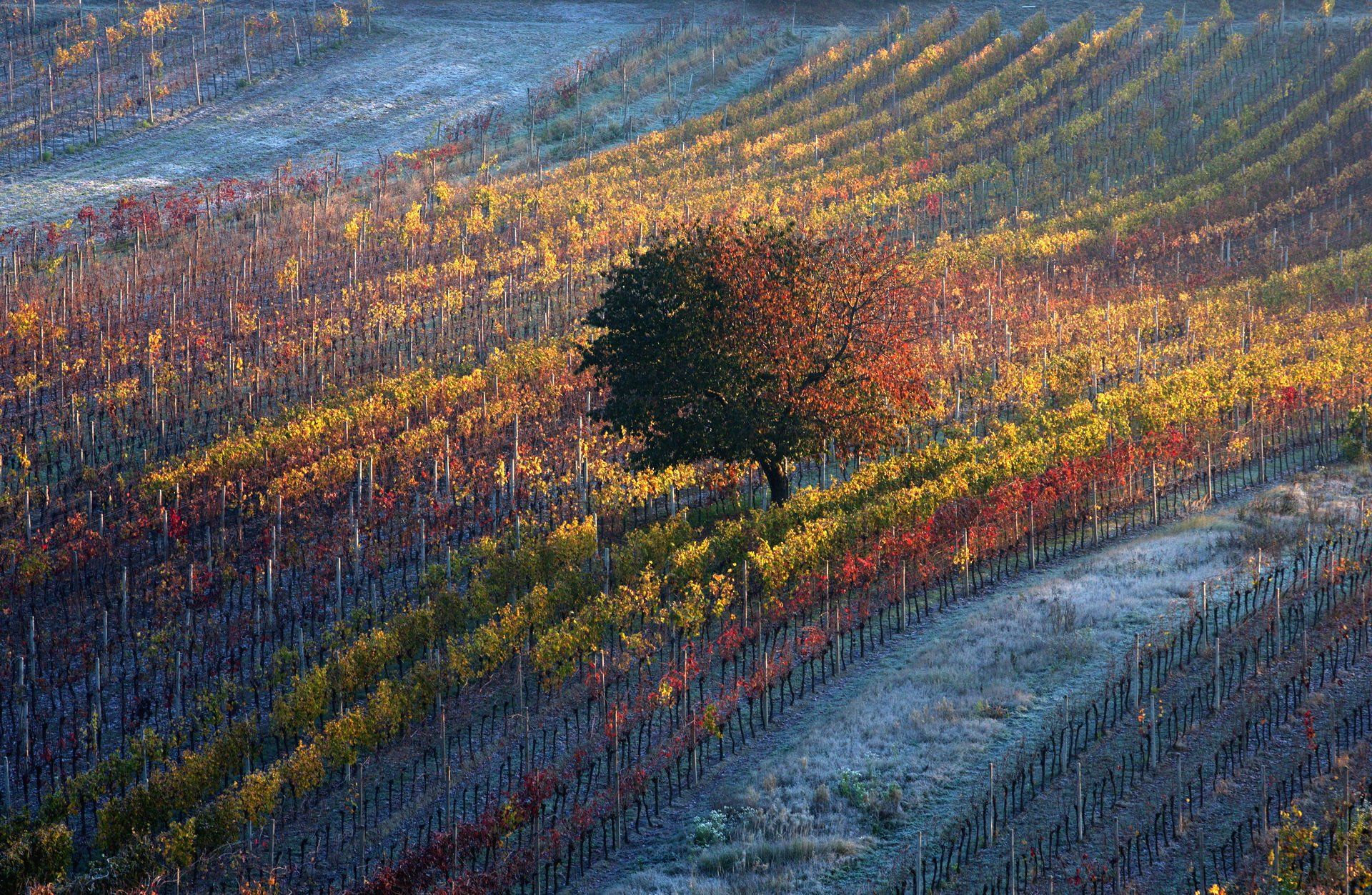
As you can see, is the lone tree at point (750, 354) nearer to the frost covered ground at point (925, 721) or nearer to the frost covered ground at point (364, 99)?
the frost covered ground at point (925, 721)

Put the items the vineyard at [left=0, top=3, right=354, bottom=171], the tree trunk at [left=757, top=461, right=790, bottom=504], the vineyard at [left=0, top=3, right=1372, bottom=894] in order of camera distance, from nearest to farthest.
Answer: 1. the vineyard at [left=0, top=3, right=1372, bottom=894]
2. the tree trunk at [left=757, top=461, right=790, bottom=504]
3. the vineyard at [left=0, top=3, right=354, bottom=171]

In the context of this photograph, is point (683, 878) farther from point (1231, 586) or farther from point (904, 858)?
point (1231, 586)

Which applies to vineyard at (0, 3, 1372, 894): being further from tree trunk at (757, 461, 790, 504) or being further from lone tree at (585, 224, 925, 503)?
lone tree at (585, 224, 925, 503)

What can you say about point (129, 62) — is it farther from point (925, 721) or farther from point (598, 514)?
point (925, 721)

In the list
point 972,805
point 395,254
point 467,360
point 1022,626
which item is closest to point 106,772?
point 972,805

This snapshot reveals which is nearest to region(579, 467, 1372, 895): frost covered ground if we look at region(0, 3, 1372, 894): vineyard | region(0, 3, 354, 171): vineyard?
region(0, 3, 1372, 894): vineyard

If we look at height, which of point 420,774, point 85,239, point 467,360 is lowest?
point 420,774
